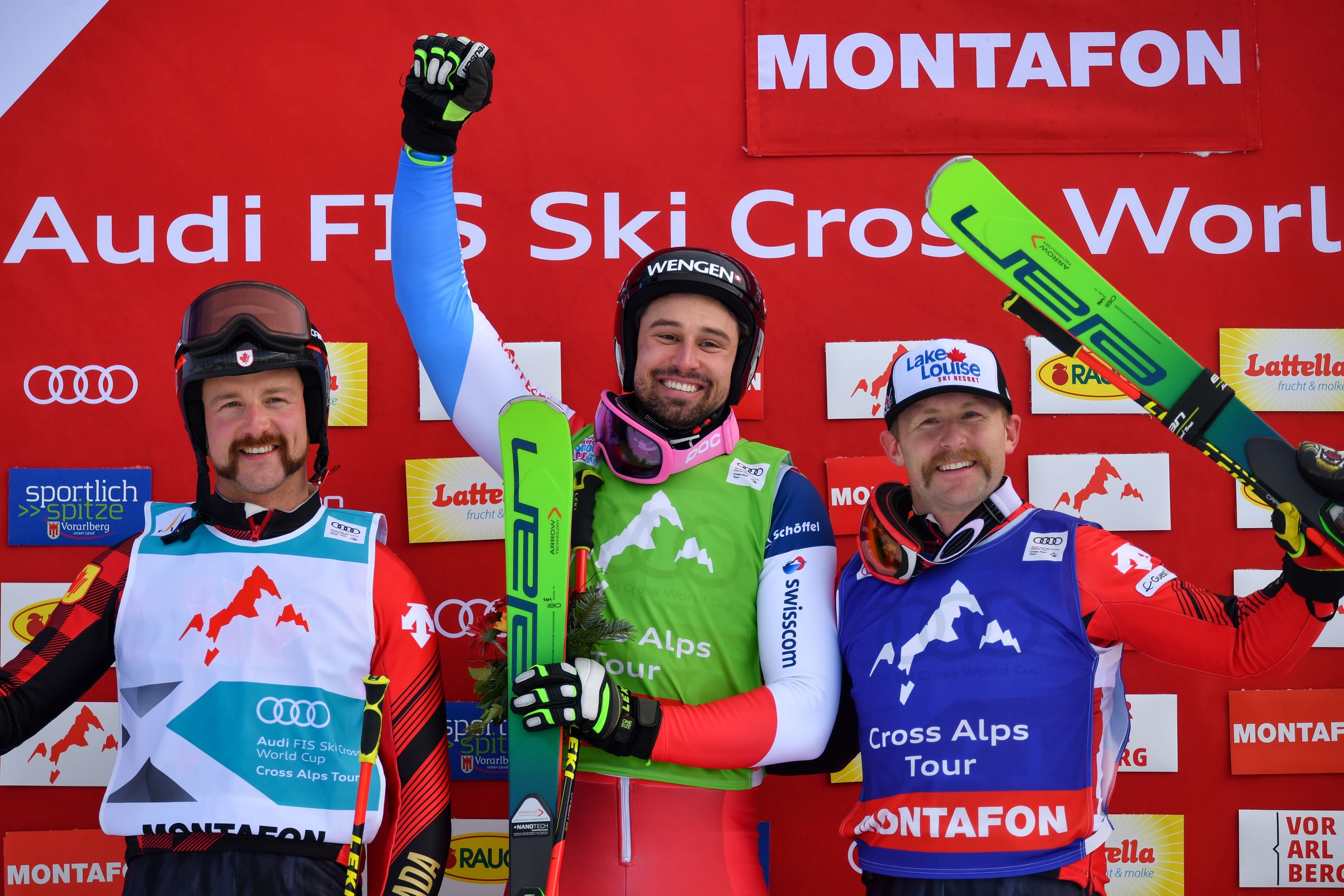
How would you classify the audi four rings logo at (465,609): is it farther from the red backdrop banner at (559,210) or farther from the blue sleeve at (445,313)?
the blue sleeve at (445,313)

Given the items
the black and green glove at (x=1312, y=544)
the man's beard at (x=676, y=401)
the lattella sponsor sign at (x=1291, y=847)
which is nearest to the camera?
the black and green glove at (x=1312, y=544)

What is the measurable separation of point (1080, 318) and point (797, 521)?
30.4 inches

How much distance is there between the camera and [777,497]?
2.40 metres

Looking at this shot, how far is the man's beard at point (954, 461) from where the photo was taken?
7.61 feet

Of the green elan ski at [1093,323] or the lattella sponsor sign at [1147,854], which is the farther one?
the lattella sponsor sign at [1147,854]

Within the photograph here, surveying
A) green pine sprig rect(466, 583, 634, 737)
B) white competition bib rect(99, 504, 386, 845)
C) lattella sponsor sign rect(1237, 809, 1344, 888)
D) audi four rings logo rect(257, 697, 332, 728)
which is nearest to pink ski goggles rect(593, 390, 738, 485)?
green pine sprig rect(466, 583, 634, 737)

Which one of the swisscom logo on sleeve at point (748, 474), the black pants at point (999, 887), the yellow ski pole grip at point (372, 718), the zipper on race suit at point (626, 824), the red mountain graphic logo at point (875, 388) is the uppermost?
the red mountain graphic logo at point (875, 388)

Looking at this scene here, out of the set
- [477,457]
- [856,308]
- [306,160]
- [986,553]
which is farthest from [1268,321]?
[306,160]

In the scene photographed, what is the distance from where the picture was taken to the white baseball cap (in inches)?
91.4

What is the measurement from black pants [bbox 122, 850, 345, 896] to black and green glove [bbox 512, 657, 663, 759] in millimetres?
539

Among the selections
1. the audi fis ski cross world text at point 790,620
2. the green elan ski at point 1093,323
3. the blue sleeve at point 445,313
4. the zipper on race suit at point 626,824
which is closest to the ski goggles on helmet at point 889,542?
the audi fis ski cross world text at point 790,620

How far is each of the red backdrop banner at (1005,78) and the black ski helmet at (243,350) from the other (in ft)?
5.32

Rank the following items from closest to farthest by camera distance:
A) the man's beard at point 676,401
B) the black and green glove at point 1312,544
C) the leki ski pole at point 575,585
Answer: the black and green glove at point 1312,544 < the leki ski pole at point 575,585 < the man's beard at point 676,401

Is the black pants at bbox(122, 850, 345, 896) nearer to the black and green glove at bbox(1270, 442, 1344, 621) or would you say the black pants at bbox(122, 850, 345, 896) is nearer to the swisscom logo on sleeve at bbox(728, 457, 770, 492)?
the swisscom logo on sleeve at bbox(728, 457, 770, 492)
